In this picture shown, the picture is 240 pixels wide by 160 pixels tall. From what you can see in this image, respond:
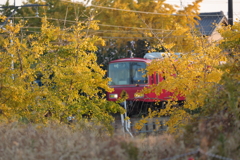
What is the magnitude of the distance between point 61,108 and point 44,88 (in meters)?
1.06

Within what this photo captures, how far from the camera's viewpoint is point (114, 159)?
19.5 ft

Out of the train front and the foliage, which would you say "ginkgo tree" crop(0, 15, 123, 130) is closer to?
the foliage

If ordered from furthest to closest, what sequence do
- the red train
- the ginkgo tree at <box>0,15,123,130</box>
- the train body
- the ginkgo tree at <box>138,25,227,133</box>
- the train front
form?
the train front
the train body
the red train
the ginkgo tree at <box>0,15,123,130</box>
the ginkgo tree at <box>138,25,227,133</box>

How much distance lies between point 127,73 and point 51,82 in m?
9.97

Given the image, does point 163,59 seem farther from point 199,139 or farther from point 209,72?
point 199,139

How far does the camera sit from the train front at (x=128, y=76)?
78.2 feet

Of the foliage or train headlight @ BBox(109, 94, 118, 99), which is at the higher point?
the foliage

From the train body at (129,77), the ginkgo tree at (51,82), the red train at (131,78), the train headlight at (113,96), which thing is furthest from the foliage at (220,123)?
the train headlight at (113,96)

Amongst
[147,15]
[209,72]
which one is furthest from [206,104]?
[147,15]

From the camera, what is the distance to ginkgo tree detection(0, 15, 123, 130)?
44.2ft

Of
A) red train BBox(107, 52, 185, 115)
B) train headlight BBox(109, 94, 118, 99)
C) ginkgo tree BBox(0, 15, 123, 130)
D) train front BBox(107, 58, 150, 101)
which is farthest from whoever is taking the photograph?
train headlight BBox(109, 94, 118, 99)

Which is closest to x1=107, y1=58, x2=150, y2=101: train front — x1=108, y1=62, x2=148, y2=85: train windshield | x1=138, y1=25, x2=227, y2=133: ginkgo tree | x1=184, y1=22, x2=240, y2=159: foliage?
x1=108, y1=62, x2=148, y2=85: train windshield

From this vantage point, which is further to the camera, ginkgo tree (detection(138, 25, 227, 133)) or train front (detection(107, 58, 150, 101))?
train front (detection(107, 58, 150, 101))

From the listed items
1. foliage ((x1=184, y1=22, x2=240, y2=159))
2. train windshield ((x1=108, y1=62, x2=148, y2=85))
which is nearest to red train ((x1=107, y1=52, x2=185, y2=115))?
train windshield ((x1=108, y1=62, x2=148, y2=85))
